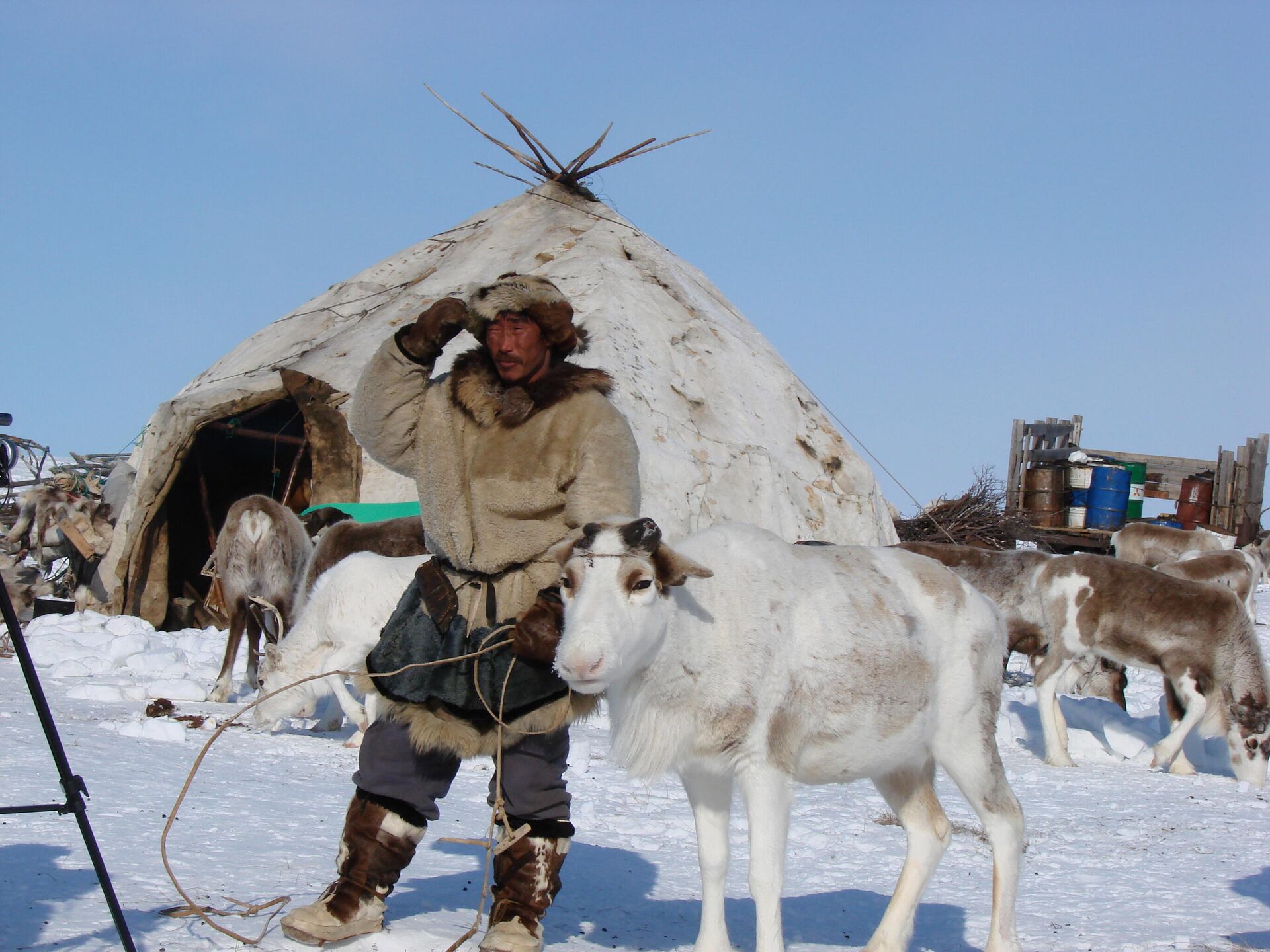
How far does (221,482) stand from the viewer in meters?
16.0

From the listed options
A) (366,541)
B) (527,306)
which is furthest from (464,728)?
(366,541)

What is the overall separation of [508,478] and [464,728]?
2.50 ft

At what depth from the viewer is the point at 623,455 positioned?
3.53m

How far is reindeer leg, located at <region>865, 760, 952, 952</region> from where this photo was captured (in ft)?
12.7

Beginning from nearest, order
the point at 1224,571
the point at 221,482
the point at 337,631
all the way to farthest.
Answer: the point at 337,631 → the point at 1224,571 → the point at 221,482

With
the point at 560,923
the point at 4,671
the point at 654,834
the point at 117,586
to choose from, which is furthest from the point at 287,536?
the point at 560,923

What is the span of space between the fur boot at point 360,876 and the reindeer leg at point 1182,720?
706 centimetres

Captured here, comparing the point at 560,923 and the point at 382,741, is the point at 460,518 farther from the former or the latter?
the point at 560,923

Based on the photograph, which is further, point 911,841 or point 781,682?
point 911,841

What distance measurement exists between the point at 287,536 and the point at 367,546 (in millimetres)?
719

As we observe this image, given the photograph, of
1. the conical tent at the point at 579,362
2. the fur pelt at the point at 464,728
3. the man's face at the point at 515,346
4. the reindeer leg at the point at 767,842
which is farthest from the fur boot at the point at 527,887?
the conical tent at the point at 579,362

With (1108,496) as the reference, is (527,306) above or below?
below

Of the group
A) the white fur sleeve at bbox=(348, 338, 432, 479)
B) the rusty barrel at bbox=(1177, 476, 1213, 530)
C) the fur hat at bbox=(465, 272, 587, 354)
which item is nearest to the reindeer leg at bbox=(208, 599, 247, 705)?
the white fur sleeve at bbox=(348, 338, 432, 479)

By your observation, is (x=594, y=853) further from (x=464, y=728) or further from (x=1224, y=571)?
(x=1224, y=571)
